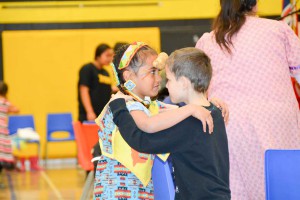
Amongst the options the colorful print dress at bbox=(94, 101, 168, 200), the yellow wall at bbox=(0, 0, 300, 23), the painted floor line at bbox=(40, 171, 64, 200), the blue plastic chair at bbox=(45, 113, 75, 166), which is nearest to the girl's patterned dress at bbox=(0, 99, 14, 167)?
the painted floor line at bbox=(40, 171, 64, 200)

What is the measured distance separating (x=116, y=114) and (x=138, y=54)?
31cm

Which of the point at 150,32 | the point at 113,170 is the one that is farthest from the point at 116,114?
the point at 150,32

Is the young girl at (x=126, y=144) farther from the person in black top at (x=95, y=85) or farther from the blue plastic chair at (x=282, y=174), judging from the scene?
the person in black top at (x=95, y=85)

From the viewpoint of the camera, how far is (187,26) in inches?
449

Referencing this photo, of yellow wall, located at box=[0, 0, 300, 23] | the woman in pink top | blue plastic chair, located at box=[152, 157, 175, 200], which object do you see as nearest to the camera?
blue plastic chair, located at box=[152, 157, 175, 200]

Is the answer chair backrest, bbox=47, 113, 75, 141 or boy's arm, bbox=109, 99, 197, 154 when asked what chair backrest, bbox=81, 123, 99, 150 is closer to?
boy's arm, bbox=109, 99, 197, 154

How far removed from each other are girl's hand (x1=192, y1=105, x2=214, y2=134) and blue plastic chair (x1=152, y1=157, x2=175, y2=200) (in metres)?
0.33

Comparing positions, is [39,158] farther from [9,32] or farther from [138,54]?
[138,54]

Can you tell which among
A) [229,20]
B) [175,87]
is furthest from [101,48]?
[175,87]

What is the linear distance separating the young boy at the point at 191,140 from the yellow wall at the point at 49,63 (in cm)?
907

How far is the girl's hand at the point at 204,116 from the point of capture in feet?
6.23

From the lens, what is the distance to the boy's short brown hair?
1979mm

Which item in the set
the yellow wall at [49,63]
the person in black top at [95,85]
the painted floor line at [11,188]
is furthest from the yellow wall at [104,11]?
the person in black top at [95,85]

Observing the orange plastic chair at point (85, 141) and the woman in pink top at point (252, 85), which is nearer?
the woman in pink top at point (252, 85)
